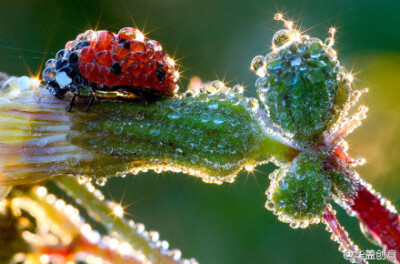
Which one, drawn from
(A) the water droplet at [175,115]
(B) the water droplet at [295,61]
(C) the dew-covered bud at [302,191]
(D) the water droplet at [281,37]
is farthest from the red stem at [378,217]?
(A) the water droplet at [175,115]

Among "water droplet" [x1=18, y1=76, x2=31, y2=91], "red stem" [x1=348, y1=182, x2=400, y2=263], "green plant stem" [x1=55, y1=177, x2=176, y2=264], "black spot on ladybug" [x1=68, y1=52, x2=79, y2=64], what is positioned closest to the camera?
"red stem" [x1=348, y1=182, x2=400, y2=263]

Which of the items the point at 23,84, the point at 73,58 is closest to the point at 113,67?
the point at 73,58

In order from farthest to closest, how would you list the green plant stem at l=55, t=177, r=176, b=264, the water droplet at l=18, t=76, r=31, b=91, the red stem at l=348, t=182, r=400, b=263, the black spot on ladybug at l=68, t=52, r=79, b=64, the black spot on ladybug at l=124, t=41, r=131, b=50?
the green plant stem at l=55, t=177, r=176, b=264, the water droplet at l=18, t=76, r=31, b=91, the black spot on ladybug at l=68, t=52, r=79, b=64, the black spot on ladybug at l=124, t=41, r=131, b=50, the red stem at l=348, t=182, r=400, b=263

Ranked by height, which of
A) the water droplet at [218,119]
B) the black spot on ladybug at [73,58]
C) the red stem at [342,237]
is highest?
the black spot on ladybug at [73,58]

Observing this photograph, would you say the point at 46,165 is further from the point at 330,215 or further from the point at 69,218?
the point at 330,215

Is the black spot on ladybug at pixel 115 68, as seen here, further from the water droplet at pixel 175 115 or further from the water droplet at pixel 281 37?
the water droplet at pixel 281 37

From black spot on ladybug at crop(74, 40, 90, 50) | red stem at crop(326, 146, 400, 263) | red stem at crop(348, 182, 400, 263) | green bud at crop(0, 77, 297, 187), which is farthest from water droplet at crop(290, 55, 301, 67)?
black spot on ladybug at crop(74, 40, 90, 50)

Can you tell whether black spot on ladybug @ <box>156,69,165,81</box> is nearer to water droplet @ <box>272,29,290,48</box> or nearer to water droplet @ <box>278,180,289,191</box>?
water droplet @ <box>272,29,290,48</box>
